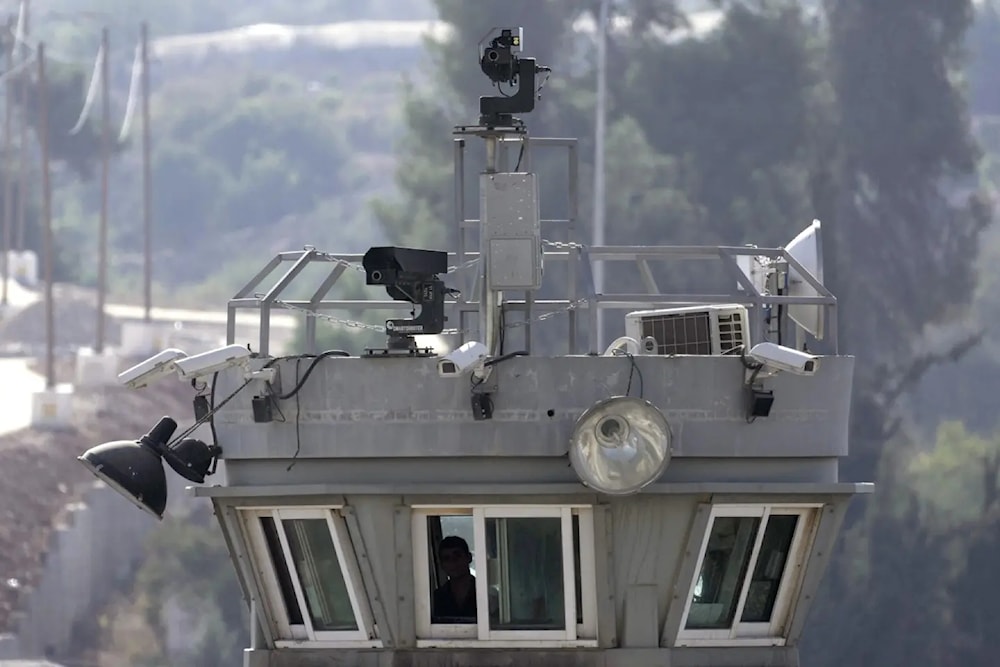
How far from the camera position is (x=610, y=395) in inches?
640

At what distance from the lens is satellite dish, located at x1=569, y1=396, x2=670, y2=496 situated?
1566 centimetres

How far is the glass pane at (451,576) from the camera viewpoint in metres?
16.5

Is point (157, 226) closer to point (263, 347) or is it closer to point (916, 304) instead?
point (916, 304)

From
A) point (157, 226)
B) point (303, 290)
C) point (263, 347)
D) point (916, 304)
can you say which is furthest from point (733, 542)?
point (157, 226)

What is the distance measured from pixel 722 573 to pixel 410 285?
2841 mm

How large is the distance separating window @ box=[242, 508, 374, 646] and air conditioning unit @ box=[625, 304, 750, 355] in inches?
97.2

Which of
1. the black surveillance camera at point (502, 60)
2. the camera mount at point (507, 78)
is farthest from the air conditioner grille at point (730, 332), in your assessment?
the black surveillance camera at point (502, 60)

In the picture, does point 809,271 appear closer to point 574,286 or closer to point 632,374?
point 574,286

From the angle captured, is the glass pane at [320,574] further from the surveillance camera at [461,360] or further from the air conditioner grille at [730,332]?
the air conditioner grille at [730,332]

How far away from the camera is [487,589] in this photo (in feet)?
53.6

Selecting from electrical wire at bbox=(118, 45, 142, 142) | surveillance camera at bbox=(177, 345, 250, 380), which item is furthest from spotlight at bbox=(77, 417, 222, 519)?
electrical wire at bbox=(118, 45, 142, 142)

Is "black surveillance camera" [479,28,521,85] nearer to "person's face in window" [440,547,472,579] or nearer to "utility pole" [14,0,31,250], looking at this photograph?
"person's face in window" [440,547,472,579]

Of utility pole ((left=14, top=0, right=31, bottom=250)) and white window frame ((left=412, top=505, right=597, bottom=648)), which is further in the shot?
utility pole ((left=14, top=0, right=31, bottom=250))

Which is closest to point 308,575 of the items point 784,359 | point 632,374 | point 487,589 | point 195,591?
point 487,589
